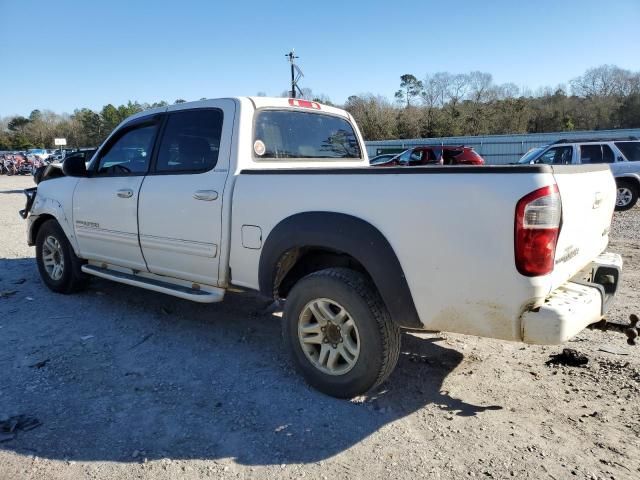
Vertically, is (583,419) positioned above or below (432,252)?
below

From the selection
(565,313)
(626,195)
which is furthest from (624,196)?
(565,313)

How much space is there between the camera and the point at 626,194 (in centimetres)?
1188

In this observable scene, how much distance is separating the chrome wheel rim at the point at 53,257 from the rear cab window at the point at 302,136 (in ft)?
9.72

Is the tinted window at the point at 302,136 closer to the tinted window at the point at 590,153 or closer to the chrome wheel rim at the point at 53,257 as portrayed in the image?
the chrome wheel rim at the point at 53,257

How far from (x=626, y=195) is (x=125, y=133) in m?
11.8

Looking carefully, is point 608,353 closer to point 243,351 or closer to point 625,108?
point 243,351

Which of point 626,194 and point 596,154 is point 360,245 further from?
point 596,154

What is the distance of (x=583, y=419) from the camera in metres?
2.88

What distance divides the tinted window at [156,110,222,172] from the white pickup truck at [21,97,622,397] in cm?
1

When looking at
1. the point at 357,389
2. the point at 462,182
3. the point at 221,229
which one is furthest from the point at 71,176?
the point at 462,182

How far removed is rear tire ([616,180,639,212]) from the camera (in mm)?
11711

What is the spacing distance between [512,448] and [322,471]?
3.43ft

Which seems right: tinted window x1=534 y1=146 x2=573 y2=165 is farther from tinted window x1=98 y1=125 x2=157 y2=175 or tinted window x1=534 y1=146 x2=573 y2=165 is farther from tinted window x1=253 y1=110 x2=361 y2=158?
tinted window x1=98 y1=125 x2=157 y2=175

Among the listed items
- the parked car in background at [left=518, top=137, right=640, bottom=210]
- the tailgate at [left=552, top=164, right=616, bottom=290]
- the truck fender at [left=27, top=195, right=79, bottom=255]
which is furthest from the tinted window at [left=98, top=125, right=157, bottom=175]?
the parked car in background at [left=518, top=137, right=640, bottom=210]
